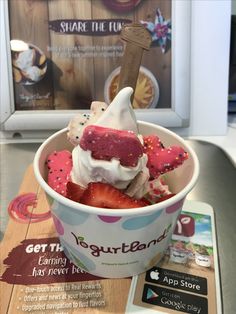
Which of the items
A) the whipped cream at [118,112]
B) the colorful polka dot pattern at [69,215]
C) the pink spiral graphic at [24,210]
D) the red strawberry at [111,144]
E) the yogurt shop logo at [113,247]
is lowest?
the pink spiral graphic at [24,210]

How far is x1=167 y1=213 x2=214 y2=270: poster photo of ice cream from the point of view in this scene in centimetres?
45

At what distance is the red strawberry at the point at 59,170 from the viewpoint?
42 centimetres

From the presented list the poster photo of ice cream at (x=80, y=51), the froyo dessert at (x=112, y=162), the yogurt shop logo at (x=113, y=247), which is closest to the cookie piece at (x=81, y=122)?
the froyo dessert at (x=112, y=162)

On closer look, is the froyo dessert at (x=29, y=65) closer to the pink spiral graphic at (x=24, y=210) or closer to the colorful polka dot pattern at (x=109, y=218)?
the pink spiral graphic at (x=24, y=210)

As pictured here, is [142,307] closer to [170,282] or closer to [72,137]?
[170,282]

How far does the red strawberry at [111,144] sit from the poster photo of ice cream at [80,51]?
29cm

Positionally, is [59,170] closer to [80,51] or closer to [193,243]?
[193,243]

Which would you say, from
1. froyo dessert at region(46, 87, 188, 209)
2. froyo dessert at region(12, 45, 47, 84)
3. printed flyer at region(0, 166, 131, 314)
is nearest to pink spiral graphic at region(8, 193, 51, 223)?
printed flyer at region(0, 166, 131, 314)

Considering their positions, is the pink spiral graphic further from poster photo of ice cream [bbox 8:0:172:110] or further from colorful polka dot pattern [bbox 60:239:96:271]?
poster photo of ice cream [bbox 8:0:172:110]

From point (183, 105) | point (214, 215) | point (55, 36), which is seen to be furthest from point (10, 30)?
point (214, 215)

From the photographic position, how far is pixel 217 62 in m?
0.68

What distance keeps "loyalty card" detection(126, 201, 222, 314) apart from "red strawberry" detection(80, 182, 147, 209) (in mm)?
99

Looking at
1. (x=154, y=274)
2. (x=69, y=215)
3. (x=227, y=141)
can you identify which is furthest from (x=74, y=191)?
(x=227, y=141)

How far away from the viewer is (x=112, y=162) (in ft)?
1.24
